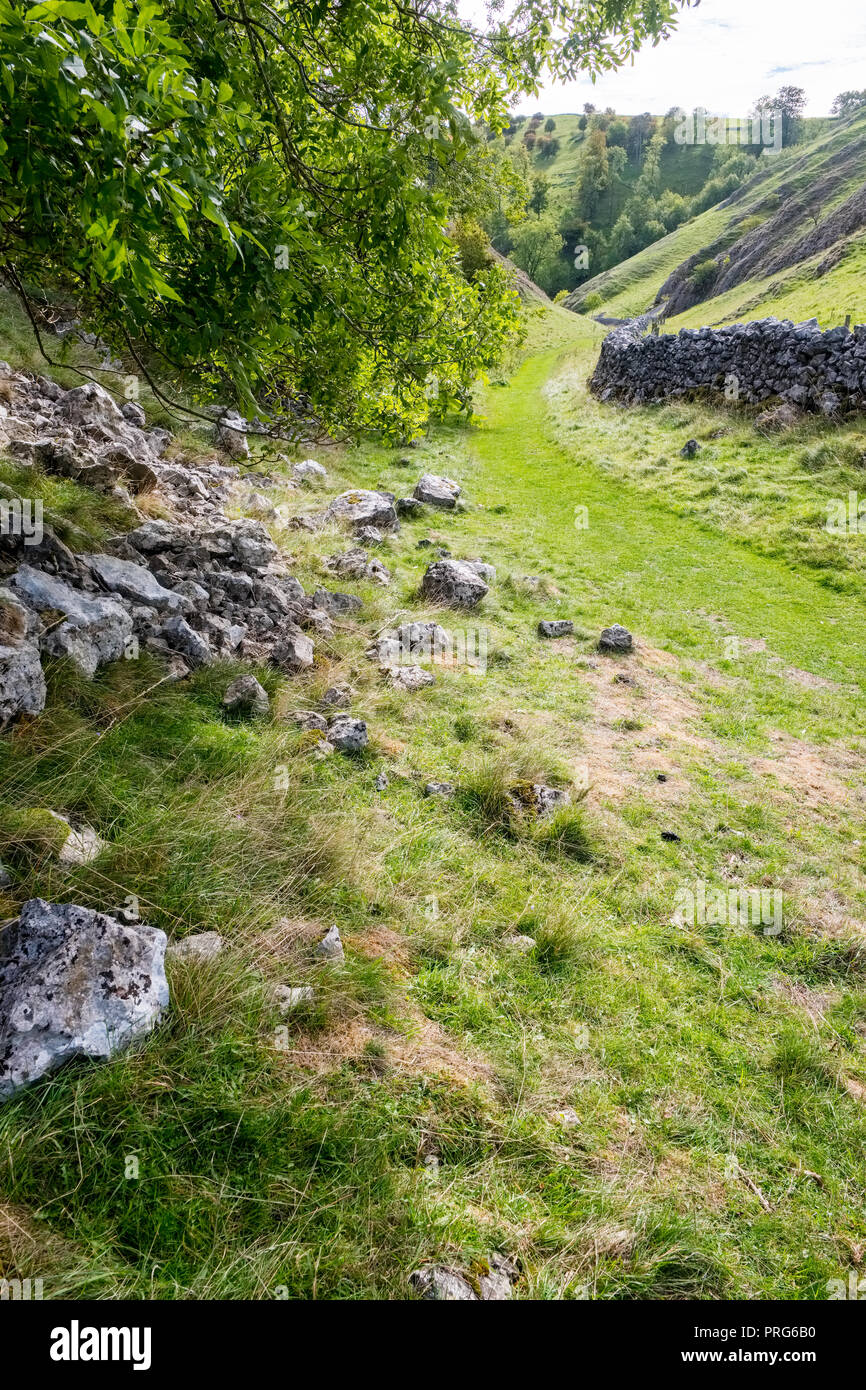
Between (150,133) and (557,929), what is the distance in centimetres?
489

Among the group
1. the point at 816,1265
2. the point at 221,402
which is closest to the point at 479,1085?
the point at 816,1265

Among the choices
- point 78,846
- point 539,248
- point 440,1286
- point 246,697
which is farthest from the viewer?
point 539,248

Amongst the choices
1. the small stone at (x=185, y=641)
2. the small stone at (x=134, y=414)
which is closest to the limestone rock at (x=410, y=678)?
the small stone at (x=185, y=641)

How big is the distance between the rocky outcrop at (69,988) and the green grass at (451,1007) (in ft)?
0.39

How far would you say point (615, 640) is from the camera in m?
10.3

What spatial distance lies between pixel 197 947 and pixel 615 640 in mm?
8101

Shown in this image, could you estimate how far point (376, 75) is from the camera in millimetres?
5355

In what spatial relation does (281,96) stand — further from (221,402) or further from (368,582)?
(368,582)

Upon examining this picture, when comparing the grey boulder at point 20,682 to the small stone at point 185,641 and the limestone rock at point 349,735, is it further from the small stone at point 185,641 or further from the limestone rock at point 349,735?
the limestone rock at point 349,735

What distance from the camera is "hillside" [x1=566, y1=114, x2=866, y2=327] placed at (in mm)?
35500

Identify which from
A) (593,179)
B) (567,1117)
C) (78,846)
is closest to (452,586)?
(78,846)

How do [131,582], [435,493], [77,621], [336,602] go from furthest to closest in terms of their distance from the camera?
[435,493]
[336,602]
[131,582]
[77,621]

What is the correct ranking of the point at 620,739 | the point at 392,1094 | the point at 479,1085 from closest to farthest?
the point at 392,1094 → the point at 479,1085 → the point at 620,739

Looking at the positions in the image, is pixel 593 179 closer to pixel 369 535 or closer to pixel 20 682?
pixel 369 535
